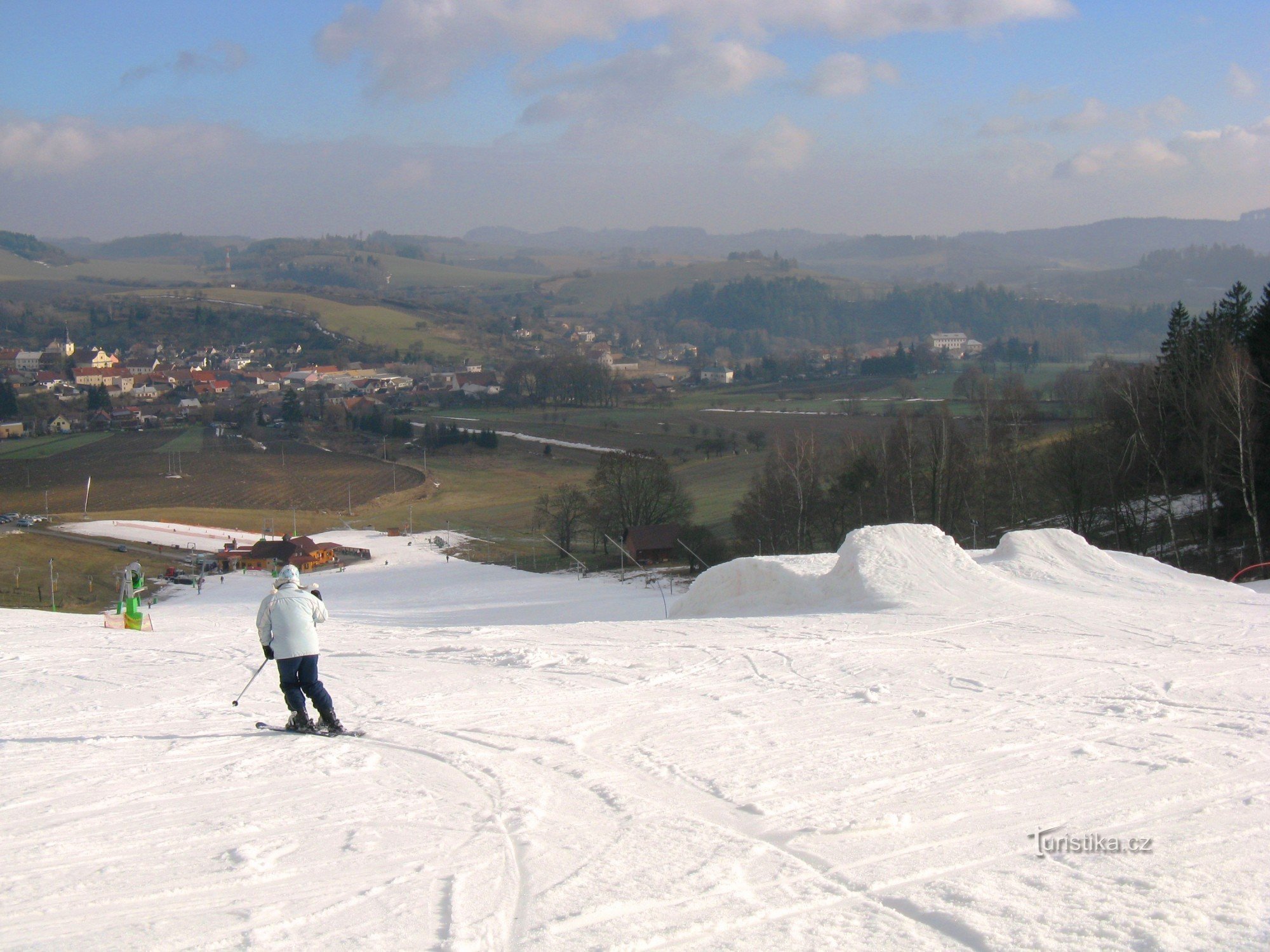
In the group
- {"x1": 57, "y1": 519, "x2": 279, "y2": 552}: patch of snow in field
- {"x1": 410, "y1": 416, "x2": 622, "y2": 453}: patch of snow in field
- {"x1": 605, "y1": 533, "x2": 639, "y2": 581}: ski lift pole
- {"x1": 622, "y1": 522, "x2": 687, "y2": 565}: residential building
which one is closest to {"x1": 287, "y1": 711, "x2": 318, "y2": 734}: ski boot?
{"x1": 605, "y1": 533, "x2": 639, "y2": 581}: ski lift pole

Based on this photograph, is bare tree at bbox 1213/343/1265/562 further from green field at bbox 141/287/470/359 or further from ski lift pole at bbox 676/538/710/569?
green field at bbox 141/287/470/359

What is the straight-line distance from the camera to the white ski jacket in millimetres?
8430

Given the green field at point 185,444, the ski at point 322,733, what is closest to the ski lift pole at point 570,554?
the ski at point 322,733

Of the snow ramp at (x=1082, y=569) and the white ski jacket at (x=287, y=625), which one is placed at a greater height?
the white ski jacket at (x=287, y=625)

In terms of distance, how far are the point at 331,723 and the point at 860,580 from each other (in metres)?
11.6

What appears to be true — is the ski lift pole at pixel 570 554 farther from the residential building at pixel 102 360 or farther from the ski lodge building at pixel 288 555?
the residential building at pixel 102 360

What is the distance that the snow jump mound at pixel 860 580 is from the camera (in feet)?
56.3

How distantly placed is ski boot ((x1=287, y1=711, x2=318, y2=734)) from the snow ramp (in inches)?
563

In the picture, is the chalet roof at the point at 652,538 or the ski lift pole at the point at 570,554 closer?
the ski lift pole at the point at 570,554

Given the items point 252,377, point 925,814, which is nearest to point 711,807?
point 925,814

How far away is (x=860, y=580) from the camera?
58.5 feet

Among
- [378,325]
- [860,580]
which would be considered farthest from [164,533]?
[378,325]

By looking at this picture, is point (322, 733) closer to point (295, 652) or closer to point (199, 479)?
point (295, 652)

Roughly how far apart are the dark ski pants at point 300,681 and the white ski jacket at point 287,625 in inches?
2.4
